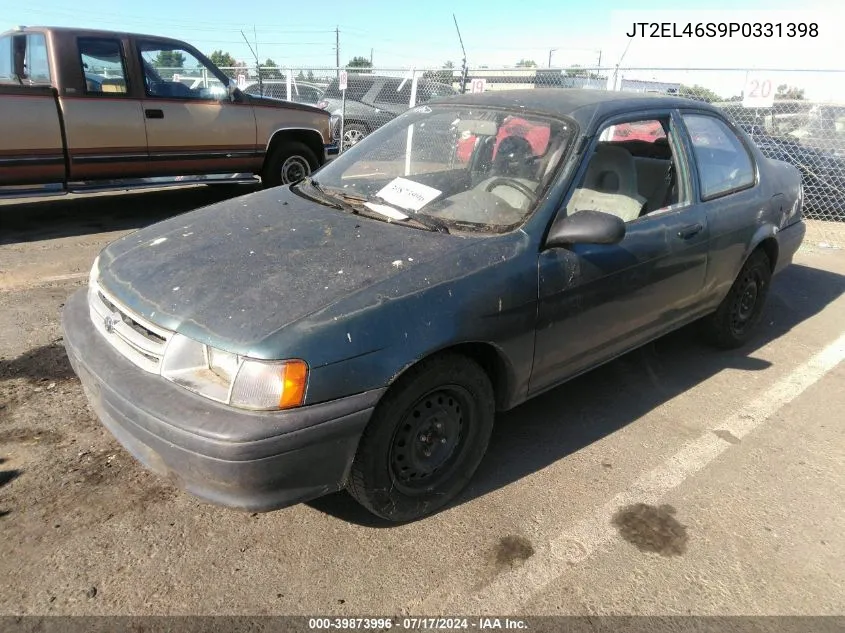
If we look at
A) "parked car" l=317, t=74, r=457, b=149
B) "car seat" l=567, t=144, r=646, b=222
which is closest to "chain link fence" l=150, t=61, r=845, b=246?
"parked car" l=317, t=74, r=457, b=149

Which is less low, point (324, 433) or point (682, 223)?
point (682, 223)

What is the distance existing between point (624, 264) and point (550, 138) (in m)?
0.71

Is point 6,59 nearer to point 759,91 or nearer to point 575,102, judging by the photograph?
point 575,102

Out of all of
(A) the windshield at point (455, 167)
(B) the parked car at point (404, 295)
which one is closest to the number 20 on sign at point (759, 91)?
(B) the parked car at point (404, 295)

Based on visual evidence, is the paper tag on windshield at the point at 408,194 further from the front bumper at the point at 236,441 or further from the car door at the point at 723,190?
the car door at the point at 723,190

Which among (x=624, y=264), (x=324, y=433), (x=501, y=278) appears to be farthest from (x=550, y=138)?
(x=324, y=433)

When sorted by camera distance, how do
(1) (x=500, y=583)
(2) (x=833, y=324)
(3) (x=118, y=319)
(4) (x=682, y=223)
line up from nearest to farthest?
(1) (x=500, y=583) → (3) (x=118, y=319) → (4) (x=682, y=223) → (2) (x=833, y=324)

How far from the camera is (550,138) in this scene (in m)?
3.12

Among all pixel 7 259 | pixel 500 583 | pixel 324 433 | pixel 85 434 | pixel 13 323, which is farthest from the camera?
pixel 7 259

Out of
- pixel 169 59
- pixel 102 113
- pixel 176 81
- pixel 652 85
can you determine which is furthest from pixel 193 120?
pixel 652 85

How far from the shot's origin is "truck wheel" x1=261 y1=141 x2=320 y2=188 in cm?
830

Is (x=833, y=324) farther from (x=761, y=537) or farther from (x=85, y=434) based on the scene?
(x=85, y=434)

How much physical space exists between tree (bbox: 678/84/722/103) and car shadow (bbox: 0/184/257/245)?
717 cm

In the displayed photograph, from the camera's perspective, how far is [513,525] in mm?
2664
